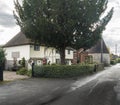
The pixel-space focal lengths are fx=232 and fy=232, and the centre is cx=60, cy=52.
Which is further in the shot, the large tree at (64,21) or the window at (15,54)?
the window at (15,54)

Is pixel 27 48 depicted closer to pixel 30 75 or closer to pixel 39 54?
pixel 39 54

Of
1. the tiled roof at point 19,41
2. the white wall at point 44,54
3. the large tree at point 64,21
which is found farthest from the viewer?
the tiled roof at point 19,41

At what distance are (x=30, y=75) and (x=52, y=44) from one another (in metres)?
4.42

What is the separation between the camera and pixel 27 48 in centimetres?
3797

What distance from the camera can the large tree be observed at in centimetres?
2444

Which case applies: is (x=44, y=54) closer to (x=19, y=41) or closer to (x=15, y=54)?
(x=19, y=41)

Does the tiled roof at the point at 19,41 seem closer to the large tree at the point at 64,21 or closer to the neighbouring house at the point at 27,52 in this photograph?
the neighbouring house at the point at 27,52

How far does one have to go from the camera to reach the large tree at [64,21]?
24438mm

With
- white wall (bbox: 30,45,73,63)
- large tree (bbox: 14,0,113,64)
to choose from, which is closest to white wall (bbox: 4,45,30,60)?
white wall (bbox: 30,45,73,63)

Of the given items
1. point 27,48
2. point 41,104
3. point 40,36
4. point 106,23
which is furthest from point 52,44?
point 41,104

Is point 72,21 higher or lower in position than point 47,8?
lower

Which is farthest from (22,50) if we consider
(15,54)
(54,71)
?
(54,71)

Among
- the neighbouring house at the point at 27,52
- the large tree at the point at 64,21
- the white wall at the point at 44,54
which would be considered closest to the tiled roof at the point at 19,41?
the neighbouring house at the point at 27,52

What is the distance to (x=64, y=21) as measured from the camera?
82.0 feet
